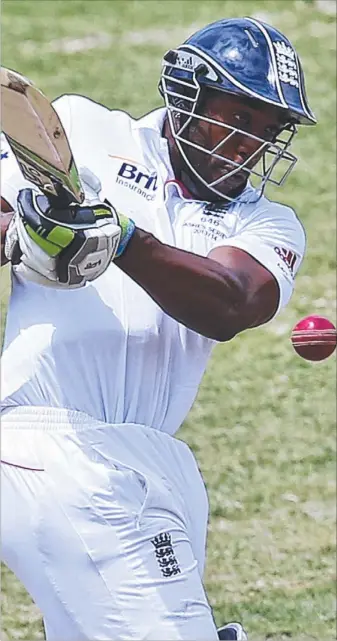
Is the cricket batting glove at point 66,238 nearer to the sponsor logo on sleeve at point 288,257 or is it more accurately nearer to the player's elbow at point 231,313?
the player's elbow at point 231,313

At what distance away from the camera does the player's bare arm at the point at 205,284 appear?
337 cm

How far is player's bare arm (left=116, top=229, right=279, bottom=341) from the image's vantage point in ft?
11.1

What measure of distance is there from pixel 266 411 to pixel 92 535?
3.99 meters

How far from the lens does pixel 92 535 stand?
3592 millimetres

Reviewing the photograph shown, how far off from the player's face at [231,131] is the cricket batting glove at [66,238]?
25.3 inches

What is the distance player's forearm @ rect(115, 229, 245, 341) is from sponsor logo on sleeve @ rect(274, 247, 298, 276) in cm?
29

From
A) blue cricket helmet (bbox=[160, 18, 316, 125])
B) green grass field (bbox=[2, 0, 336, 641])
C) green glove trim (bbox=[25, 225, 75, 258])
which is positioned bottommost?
green grass field (bbox=[2, 0, 336, 641])

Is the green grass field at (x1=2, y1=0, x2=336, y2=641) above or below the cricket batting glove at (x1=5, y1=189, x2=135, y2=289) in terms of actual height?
below

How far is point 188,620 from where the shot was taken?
11.9 ft

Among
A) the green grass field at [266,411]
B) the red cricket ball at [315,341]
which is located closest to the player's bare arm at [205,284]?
the red cricket ball at [315,341]

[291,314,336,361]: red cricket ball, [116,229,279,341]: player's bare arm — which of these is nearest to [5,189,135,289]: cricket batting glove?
[116,229,279,341]: player's bare arm

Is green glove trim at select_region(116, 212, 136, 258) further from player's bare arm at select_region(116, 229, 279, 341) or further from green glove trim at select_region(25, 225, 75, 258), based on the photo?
green glove trim at select_region(25, 225, 75, 258)

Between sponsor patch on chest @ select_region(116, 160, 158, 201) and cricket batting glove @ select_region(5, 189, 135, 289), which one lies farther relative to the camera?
sponsor patch on chest @ select_region(116, 160, 158, 201)

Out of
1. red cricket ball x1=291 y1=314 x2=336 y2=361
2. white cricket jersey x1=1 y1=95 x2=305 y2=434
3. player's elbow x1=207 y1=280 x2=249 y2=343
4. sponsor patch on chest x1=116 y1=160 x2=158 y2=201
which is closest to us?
player's elbow x1=207 y1=280 x2=249 y2=343
